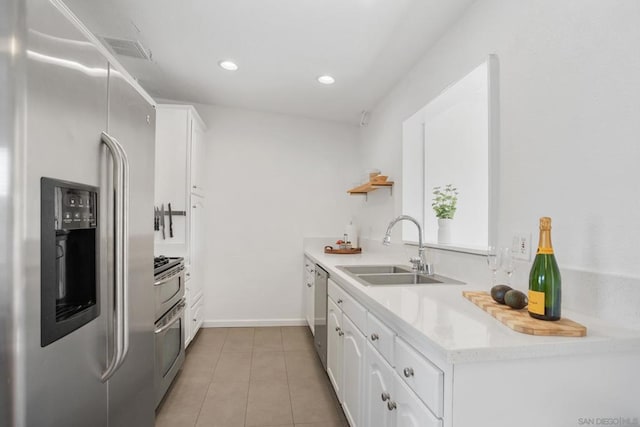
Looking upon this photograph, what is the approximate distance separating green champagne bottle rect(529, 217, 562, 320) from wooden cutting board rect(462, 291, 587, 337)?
0.03 m

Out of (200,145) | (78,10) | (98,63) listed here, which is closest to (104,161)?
(98,63)

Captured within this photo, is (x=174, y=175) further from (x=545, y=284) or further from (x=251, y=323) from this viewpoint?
(x=545, y=284)

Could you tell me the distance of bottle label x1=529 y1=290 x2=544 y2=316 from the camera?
1.03m

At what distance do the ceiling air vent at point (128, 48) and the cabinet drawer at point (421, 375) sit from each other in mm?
2699

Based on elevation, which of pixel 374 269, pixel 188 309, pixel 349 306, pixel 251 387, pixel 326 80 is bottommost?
pixel 251 387

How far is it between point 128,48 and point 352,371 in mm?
2769

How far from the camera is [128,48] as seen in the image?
257cm

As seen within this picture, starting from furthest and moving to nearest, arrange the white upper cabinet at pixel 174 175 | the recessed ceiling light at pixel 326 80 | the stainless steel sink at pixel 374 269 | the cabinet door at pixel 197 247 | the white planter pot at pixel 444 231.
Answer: the cabinet door at pixel 197 247 < the white upper cabinet at pixel 174 175 < the recessed ceiling light at pixel 326 80 < the stainless steel sink at pixel 374 269 < the white planter pot at pixel 444 231

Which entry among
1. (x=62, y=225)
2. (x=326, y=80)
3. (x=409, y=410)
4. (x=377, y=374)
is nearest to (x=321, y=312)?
(x=377, y=374)

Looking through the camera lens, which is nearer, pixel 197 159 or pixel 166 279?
pixel 166 279

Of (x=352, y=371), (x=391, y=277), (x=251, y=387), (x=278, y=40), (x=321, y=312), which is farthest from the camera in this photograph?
(x=321, y=312)

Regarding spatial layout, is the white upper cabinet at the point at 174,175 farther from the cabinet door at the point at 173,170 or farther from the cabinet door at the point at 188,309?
the cabinet door at the point at 188,309

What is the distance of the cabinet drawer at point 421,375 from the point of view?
2.90ft

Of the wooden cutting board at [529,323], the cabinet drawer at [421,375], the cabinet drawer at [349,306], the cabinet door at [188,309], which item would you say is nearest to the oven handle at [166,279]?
the cabinet door at [188,309]
